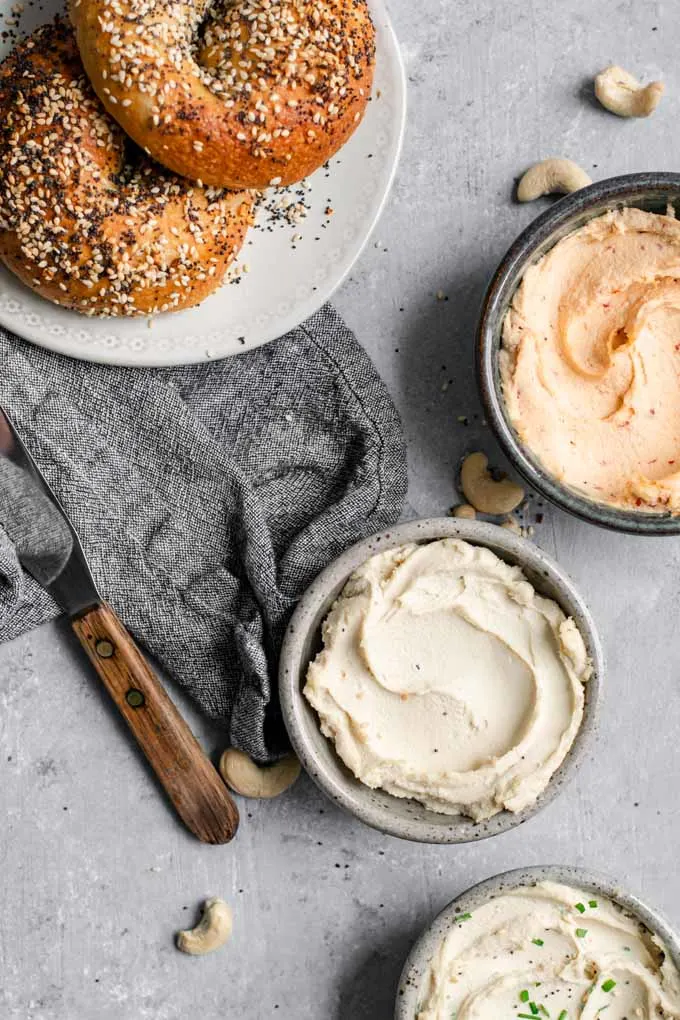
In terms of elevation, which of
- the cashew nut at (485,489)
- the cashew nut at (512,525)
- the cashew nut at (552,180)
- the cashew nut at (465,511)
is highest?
the cashew nut at (552,180)

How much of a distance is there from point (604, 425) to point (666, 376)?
15 centimetres

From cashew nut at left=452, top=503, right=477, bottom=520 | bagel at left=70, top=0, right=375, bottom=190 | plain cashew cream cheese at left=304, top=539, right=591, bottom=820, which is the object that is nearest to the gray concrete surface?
Answer: cashew nut at left=452, top=503, right=477, bottom=520

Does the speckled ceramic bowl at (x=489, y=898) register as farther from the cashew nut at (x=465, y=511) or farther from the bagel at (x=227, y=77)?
the bagel at (x=227, y=77)

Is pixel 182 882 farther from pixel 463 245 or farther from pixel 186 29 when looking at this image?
pixel 186 29

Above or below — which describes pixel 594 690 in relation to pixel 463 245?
below

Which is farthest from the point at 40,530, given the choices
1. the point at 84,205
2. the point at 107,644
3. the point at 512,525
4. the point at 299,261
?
the point at 512,525

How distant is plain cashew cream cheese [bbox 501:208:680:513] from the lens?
1.93 m

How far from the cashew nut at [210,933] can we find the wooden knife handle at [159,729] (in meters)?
0.14

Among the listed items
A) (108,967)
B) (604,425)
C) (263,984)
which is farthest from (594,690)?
(108,967)

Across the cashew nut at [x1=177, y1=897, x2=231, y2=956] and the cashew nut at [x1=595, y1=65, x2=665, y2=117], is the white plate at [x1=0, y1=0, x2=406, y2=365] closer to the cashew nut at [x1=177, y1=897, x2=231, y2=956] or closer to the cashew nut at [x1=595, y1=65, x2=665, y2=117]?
the cashew nut at [x1=595, y1=65, x2=665, y2=117]

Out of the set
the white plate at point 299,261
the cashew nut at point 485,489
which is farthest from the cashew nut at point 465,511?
the white plate at point 299,261

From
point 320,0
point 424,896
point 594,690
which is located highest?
point 320,0

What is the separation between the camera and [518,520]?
214cm

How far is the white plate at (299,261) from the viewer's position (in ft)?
6.38
